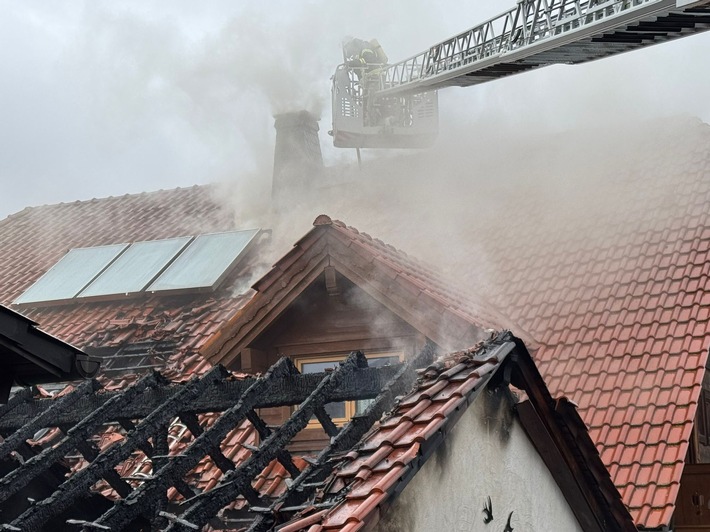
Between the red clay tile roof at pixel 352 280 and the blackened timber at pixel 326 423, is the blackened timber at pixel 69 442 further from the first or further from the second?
the red clay tile roof at pixel 352 280

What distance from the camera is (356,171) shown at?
21.1m

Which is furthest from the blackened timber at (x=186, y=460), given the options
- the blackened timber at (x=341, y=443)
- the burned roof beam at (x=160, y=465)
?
the blackened timber at (x=341, y=443)

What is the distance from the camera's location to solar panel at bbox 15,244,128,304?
1680cm

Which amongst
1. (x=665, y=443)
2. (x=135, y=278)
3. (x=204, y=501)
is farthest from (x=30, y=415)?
(x=135, y=278)

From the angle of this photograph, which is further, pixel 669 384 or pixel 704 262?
pixel 704 262

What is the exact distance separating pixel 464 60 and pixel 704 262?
22.2ft

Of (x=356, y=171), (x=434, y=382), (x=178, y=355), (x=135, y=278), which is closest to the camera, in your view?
(x=434, y=382)

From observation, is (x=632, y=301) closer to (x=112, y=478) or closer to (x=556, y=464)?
(x=556, y=464)

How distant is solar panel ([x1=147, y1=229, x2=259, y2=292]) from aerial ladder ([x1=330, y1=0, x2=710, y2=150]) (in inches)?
181

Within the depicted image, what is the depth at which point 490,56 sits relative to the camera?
1745 cm

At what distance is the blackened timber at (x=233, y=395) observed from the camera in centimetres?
834

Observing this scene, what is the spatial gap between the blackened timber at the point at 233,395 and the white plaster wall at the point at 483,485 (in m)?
0.88

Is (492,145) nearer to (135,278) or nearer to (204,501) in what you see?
(135,278)

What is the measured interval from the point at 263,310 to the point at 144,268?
19.2 feet
